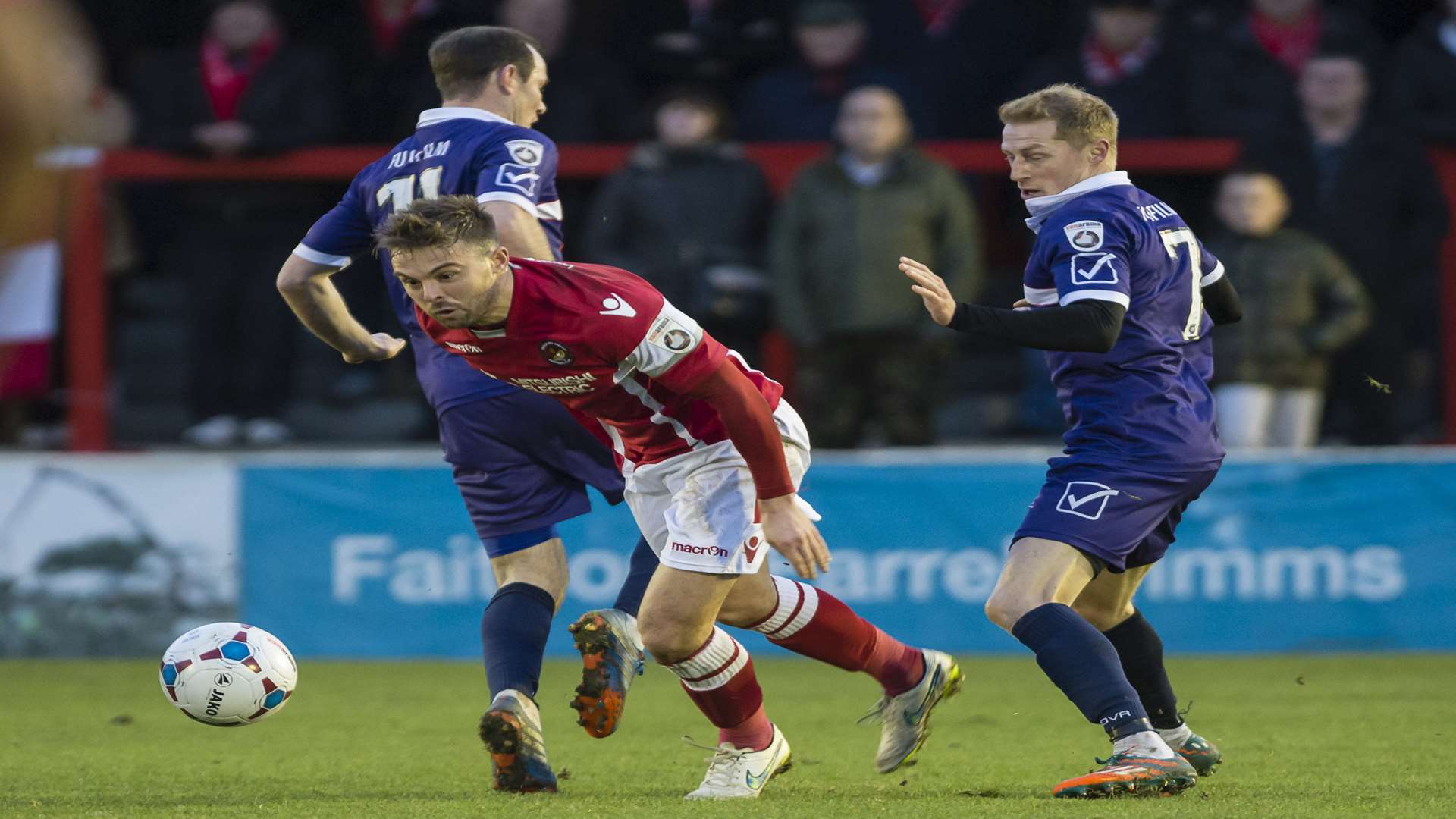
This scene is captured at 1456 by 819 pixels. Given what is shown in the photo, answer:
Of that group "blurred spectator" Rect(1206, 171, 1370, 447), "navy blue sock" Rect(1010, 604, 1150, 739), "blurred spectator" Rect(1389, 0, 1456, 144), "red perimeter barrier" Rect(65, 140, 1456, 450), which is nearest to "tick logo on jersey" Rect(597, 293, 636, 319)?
"navy blue sock" Rect(1010, 604, 1150, 739)

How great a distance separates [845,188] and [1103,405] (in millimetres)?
4416

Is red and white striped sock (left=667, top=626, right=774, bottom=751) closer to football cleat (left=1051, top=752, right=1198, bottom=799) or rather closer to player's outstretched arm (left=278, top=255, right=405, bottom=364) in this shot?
football cleat (left=1051, top=752, right=1198, bottom=799)

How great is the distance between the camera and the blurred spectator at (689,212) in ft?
28.6

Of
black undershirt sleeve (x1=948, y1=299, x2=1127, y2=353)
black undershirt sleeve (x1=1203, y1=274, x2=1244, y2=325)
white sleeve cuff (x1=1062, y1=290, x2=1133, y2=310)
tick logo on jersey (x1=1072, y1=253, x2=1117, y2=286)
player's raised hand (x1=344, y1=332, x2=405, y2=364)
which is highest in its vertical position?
tick logo on jersey (x1=1072, y1=253, x2=1117, y2=286)

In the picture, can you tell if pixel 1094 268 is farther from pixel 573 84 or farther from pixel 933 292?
pixel 573 84

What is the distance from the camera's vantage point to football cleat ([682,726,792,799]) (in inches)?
169

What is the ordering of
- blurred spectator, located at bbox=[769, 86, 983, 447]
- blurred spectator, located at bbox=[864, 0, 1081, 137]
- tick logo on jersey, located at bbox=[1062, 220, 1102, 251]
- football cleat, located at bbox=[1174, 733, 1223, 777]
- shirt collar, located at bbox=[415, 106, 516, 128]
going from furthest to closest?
blurred spectator, located at bbox=[864, 0, 1081, 137] < blurred spectator, located at bbox=[769, 86, 983, 447] < shirt collar, located at bbox=[415, 106, 516, 128] < football cleat, located at bbox=[1174, 733, 1223, 777] < tick logo on jersey, located at bbox=[1062, 220, 1102, 251]

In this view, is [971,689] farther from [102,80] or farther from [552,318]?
[102,80]

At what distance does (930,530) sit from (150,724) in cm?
360

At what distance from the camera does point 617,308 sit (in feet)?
13.2

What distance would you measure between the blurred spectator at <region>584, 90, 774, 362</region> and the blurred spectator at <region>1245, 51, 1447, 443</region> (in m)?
2.43

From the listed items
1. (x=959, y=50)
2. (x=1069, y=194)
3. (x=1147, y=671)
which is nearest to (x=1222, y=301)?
(x=1069, y=194)

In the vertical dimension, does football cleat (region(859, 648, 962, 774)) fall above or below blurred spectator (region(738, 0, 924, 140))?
below

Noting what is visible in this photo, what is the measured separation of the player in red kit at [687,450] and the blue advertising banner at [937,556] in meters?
3.59
